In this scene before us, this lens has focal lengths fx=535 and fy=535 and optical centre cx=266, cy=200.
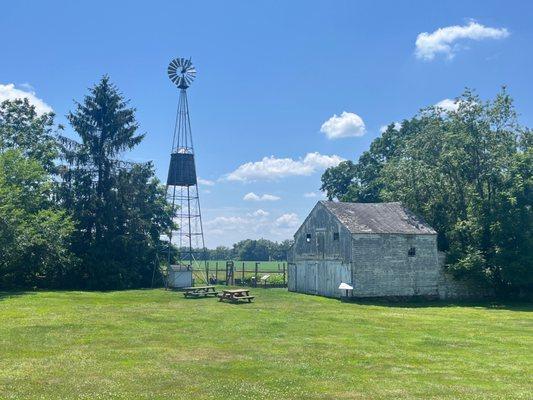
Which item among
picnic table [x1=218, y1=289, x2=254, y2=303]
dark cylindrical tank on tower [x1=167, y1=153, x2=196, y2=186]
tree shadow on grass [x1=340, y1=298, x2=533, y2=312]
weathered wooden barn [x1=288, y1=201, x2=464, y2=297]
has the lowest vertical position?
tree shadow on grass [x1=340, y1=298, x2=533, y2=312]

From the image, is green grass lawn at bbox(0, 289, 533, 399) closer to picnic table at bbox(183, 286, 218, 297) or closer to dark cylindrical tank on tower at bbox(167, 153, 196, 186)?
picnic table at bbox(183, 286, 218, 297)

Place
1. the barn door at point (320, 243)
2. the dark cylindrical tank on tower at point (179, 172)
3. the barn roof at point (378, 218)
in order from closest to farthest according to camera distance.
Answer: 1. the barn roof at point (378, 218)
2. the barn door at point (320, 243)
3. the dark cylindrical tank on tower at point (179, 172)

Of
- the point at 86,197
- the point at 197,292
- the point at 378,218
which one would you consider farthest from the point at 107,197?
the point at 378,218

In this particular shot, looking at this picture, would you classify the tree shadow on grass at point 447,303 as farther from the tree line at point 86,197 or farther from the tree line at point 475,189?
the tree line at point 86,197

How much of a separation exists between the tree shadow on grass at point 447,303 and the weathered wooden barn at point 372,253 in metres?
0.48

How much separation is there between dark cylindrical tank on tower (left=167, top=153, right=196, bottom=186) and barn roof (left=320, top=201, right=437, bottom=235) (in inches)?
485

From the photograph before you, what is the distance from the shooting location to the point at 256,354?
52.4ft

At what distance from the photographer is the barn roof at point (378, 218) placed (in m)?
37.3

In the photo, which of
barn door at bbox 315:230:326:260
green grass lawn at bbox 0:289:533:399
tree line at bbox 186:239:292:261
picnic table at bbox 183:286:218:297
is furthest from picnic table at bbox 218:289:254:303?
tree line at bbox 186:239:292:261

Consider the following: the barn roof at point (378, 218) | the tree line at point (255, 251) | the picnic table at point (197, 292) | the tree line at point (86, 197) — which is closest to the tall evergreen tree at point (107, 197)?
the tree line at point (86, 197)

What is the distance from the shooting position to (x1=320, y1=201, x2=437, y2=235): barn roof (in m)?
37.3

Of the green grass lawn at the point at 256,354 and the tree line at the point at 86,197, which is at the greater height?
the tree line at the point at 86,197

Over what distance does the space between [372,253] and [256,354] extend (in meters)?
21.7

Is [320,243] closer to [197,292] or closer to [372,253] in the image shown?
[372,253]
